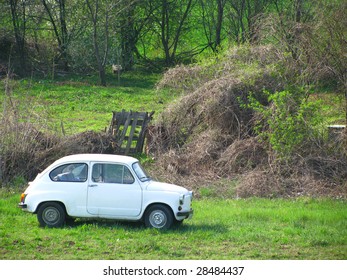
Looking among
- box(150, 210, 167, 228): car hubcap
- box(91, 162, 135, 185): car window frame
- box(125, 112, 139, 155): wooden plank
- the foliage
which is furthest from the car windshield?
box(125, 112, 139, 155): wooden plank

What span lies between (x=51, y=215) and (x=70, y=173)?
3.12ft

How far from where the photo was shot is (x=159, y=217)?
12.2 meters

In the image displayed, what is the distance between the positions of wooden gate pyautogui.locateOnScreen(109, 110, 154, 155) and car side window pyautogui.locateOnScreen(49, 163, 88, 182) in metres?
8.18

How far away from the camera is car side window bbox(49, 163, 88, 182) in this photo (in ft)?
41.2

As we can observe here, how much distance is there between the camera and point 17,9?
38.4 m

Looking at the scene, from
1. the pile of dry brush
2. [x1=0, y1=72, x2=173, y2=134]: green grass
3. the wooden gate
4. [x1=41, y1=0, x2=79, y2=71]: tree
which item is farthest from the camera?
[x1=41, y1=0, x2=79, y2=71]: tree

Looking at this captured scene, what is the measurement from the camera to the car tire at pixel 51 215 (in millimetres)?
12438

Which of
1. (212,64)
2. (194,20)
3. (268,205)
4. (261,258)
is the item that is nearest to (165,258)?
(261,258)

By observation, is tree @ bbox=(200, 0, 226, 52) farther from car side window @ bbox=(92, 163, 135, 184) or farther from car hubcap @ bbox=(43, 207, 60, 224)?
car hubcap @ bbox=(43, 207, 60, 224)

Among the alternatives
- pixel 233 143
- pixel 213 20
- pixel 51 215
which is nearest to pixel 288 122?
pixel 233 143

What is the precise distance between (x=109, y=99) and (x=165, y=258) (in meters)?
21.4

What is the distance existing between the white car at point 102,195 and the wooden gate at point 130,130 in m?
8.28

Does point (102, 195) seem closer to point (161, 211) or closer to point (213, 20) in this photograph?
point (161, 211)

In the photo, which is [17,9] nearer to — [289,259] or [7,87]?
[7,87]
